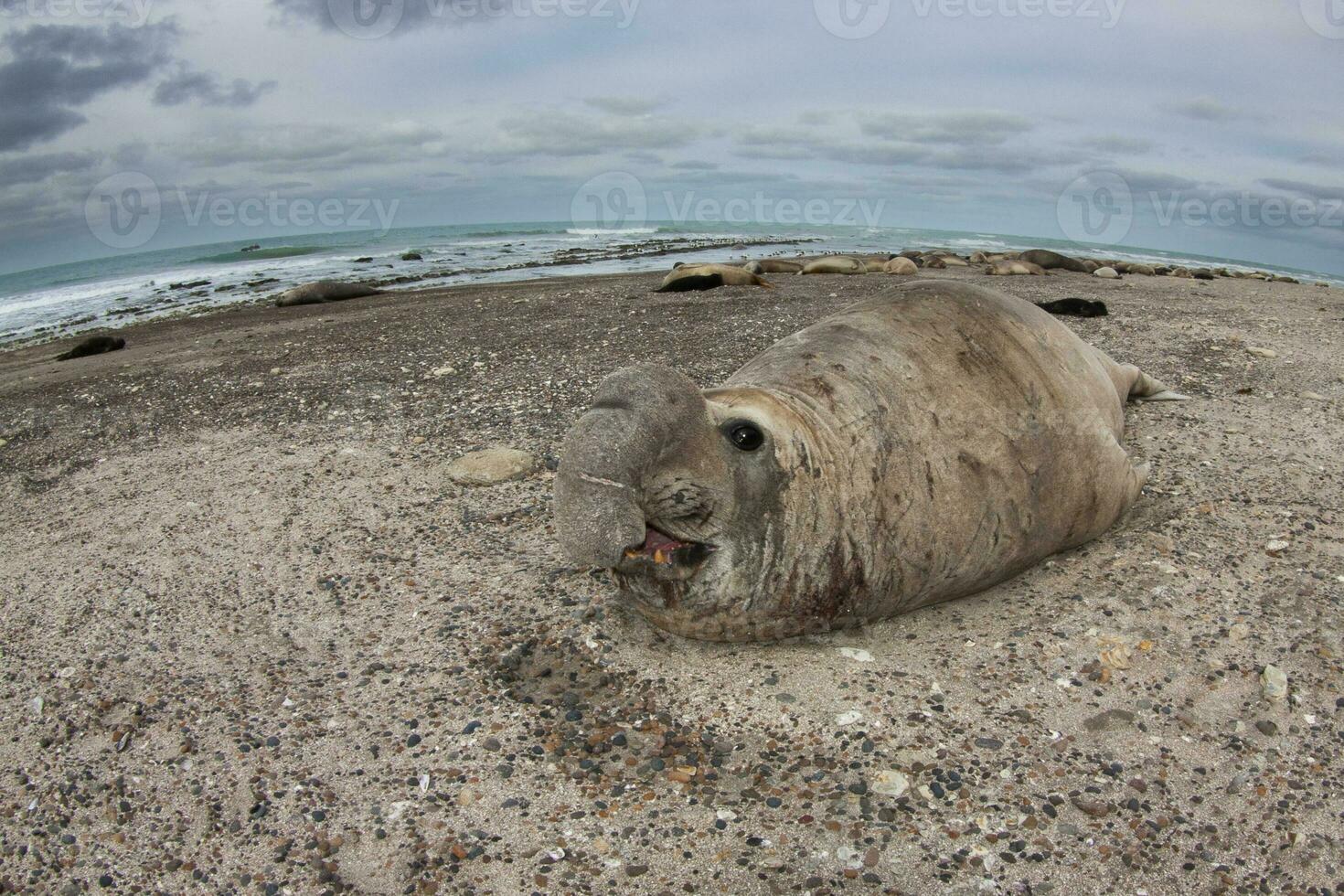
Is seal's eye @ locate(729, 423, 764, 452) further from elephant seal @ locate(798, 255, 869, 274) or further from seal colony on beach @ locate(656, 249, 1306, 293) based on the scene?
elephant seal @ locate(798, 255, 869, 274)

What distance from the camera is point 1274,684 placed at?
3.13 metres

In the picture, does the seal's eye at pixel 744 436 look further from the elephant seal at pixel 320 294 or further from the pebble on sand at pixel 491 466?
the elephant seal at pixel 320 294

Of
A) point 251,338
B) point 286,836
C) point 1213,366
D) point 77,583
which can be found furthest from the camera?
point 251,338

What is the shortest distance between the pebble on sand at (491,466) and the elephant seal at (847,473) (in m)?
1.91

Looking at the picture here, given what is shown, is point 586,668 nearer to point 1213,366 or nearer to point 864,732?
point 864,732

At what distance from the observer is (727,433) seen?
3178 millimetres

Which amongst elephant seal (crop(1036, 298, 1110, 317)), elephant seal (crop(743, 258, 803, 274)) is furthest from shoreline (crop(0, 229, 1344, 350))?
elephant seal (crop(1036, 298, 1110, 317))

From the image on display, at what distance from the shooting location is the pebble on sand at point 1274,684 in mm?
3082

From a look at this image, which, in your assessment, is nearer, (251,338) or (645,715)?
(645,715)

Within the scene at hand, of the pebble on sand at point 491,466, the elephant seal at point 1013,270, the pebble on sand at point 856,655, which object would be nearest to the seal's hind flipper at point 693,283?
the elephant seal at point 1013,270

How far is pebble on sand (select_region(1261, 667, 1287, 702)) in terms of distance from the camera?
3082mm

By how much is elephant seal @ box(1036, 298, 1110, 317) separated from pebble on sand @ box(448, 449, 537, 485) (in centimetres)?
714

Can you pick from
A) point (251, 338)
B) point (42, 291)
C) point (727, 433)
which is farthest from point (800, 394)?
point (42, 291)

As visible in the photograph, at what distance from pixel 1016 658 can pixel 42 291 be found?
37772 millimetres
